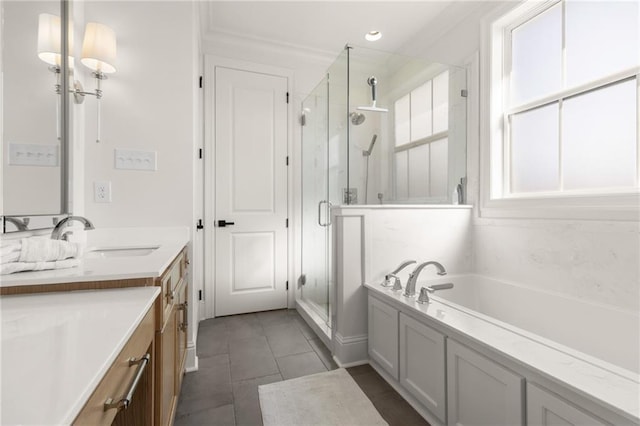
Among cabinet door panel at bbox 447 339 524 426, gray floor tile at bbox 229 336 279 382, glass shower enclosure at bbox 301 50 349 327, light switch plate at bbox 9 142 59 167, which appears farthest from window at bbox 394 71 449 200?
light switch plate at bbox 9 142 59 167

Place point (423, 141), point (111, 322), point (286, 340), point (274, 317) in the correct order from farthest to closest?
point (274, 317)
point (423, 141)
point (286, 340)
point (111, 322)

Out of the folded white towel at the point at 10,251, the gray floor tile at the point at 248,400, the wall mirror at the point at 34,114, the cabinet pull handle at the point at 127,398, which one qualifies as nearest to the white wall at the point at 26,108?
the wall mirror at the point at 34,114

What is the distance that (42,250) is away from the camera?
99 cm

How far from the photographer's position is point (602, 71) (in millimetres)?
Result: 1628

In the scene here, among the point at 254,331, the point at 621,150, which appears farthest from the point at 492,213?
the point at 254,331

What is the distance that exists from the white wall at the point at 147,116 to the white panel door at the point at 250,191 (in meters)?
0.85

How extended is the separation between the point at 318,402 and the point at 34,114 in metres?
1.86

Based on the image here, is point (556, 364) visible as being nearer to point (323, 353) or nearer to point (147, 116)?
point (323, 353)

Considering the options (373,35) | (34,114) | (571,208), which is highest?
(373,35)

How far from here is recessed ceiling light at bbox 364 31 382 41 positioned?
2783mm

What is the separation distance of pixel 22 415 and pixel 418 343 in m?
1.49

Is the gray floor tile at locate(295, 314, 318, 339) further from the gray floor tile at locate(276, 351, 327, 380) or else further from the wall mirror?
the wall mirror

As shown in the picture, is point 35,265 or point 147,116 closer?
point 35,265

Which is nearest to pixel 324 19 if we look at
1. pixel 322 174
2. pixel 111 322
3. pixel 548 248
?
pixel 322 174
